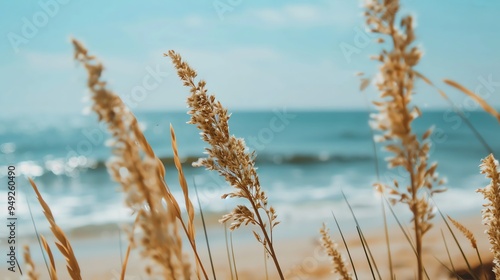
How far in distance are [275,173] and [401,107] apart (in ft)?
92.8

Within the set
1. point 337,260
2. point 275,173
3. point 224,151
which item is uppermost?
point 275,173

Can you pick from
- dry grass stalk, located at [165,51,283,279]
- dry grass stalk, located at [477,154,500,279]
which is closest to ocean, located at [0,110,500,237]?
dry grass stalk, located at [165,51,283,279]

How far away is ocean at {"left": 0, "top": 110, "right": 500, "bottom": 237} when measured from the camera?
17656 mm

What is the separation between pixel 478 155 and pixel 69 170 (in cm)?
2568

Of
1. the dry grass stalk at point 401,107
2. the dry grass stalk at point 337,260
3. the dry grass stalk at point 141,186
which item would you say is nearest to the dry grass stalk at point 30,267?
the dry grass stalk at point 141,186

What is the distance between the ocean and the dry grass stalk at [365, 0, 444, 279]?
0.44 m

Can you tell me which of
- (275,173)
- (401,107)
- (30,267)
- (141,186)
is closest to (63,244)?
(30,267)

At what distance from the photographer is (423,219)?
1.00 m

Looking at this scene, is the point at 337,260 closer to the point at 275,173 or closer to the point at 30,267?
the point at 30,267

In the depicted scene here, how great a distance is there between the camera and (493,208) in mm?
1524

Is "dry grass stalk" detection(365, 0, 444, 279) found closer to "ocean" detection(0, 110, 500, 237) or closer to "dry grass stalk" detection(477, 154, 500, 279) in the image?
"ocean" detection(0, 110, 500, 237)

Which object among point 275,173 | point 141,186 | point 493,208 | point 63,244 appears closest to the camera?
point 141,186

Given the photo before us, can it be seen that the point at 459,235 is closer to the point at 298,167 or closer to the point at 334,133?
the point at 298,167

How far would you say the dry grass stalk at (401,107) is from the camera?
95 centimetres
